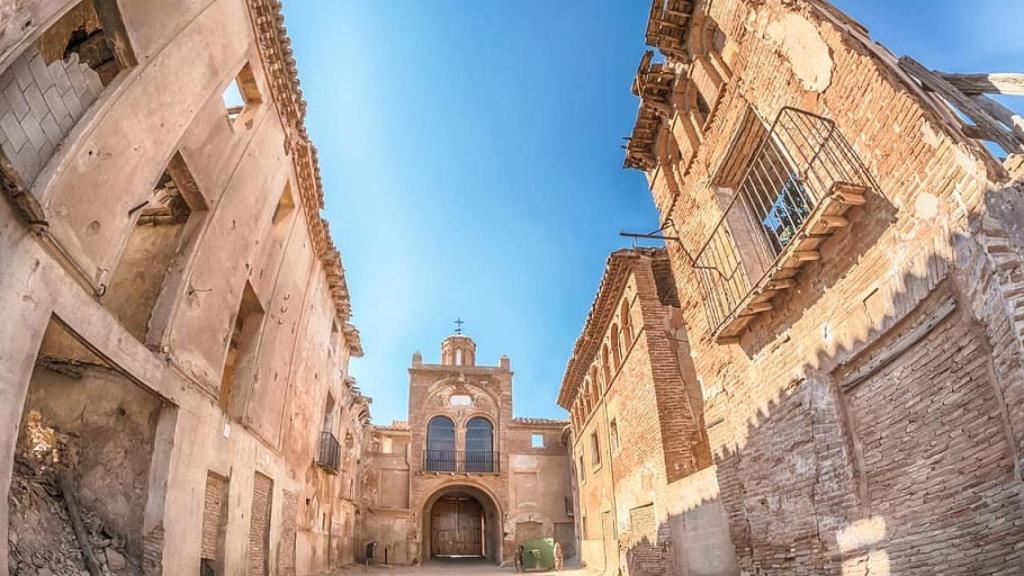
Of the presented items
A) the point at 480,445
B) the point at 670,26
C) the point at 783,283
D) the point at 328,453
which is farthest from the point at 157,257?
the point at 480,445

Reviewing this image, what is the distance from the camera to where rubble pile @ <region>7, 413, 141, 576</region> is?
575 cm

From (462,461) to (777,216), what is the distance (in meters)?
24.8

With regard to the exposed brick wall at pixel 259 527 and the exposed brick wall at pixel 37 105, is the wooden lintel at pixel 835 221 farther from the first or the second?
the exposed brick wall at pixel 259 527

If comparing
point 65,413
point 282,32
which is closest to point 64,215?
point 65,413

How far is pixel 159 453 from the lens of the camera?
297 inches

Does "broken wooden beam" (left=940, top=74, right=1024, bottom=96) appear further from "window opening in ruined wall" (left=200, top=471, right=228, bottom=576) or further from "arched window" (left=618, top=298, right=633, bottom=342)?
"window opening in ruined wall" (left=200, top=471, right=228, bottom=576)

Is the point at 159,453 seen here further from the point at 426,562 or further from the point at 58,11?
the point at 426,562

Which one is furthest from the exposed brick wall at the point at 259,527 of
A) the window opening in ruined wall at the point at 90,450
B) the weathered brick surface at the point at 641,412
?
the weathered brick surface at the point at 641,412

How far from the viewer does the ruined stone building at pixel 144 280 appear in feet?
17.3

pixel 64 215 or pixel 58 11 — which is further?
pixel 64 215

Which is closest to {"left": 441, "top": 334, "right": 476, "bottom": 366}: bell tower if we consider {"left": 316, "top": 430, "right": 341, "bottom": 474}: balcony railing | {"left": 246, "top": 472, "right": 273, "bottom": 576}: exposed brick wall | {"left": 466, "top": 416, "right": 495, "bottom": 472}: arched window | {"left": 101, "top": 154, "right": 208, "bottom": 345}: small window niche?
{"left": 466, "top": 416, "right": 495, "bottom": 472}: arched window

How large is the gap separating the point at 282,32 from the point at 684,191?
7.82m

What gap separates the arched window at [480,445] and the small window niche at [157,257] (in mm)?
22892

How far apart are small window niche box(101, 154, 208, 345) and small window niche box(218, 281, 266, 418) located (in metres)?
2.03
